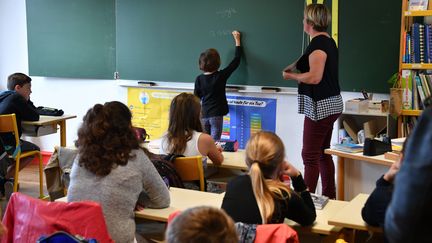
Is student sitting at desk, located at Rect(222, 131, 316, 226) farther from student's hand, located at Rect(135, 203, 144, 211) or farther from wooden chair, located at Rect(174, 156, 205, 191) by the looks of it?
wooden chair, located at Rect(174, 156, 205, 191)

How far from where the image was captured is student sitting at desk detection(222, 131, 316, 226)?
2221 millimetres

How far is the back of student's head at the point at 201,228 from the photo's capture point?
1.42 meters

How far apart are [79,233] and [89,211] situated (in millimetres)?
96

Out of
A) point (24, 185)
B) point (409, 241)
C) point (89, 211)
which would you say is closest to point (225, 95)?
point (24, 185)

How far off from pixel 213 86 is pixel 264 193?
3.09 meters

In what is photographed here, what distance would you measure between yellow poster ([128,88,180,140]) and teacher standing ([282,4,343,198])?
84.8 inches

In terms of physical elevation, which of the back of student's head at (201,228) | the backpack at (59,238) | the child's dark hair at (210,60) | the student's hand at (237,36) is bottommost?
the backpack at (59,238)

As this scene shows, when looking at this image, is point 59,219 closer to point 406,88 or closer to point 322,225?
point 322,225

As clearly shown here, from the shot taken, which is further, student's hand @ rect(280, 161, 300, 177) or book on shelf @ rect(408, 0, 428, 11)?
book on shelf @ rect(408, 0, 428, 11)

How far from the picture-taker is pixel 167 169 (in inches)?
124

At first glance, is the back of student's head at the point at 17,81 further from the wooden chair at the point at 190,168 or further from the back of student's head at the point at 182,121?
the wooden chair at the point at 190,168

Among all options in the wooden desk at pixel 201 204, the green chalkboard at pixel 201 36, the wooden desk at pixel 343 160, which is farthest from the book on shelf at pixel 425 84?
the wooden desk at pixel 201 204

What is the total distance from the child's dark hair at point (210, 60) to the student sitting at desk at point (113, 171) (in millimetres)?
2631

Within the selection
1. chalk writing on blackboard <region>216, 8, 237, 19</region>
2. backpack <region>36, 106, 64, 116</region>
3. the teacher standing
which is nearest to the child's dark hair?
chalk writing on blackboard <region>216, 8, 237, 19</region>
